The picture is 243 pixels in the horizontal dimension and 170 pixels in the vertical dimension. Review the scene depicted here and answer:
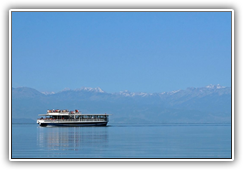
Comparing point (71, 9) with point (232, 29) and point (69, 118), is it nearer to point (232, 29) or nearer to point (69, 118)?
point (232, 29)

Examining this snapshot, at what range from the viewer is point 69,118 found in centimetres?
12194

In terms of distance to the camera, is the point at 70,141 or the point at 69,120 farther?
the point at 69,120

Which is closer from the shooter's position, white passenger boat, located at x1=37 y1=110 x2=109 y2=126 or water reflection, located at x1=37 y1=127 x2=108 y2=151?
water reflection, located at x1=37 y1=127 x2=108 y2=151

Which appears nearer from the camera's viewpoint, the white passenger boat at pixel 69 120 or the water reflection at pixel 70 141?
the water reflection at pixel 70 141
